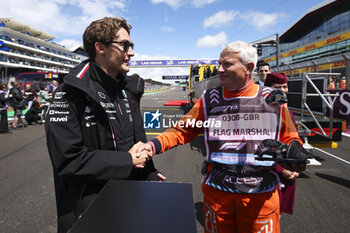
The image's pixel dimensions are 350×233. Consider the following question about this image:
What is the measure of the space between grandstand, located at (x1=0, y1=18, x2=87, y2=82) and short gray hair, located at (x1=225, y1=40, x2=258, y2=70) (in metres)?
45.2

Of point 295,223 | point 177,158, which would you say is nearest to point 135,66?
point 177,158

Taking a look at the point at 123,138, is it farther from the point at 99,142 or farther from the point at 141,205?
the point at 141,205

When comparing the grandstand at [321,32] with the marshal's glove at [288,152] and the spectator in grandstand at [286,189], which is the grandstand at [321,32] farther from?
the marshal's glove at [288,152]

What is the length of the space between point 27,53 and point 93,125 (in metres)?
70.3

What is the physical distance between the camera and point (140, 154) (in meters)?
1.43

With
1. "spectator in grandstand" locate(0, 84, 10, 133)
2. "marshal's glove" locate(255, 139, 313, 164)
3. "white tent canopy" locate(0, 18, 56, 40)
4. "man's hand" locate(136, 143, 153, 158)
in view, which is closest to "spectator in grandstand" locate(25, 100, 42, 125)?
"spectator in grandstand" locate(0, 84, 10, 133)

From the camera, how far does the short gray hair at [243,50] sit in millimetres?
1528

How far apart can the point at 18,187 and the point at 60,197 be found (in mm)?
3156

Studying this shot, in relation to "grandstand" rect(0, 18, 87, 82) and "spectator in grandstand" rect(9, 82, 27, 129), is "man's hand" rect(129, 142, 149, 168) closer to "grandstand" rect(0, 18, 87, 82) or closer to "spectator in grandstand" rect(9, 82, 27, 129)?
"spectator in grandstand" rect(9, 82, 27, 129)

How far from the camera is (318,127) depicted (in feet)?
13.7

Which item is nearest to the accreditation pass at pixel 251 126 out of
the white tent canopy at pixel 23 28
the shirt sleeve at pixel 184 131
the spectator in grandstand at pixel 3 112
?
the shirt sleeve at pixel 184 131

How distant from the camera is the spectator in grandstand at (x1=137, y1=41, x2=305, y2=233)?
59.6 inches

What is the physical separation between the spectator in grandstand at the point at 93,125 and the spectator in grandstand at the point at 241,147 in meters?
0.23

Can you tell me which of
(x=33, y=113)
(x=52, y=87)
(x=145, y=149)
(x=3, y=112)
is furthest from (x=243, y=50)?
(x=52, y=87)
